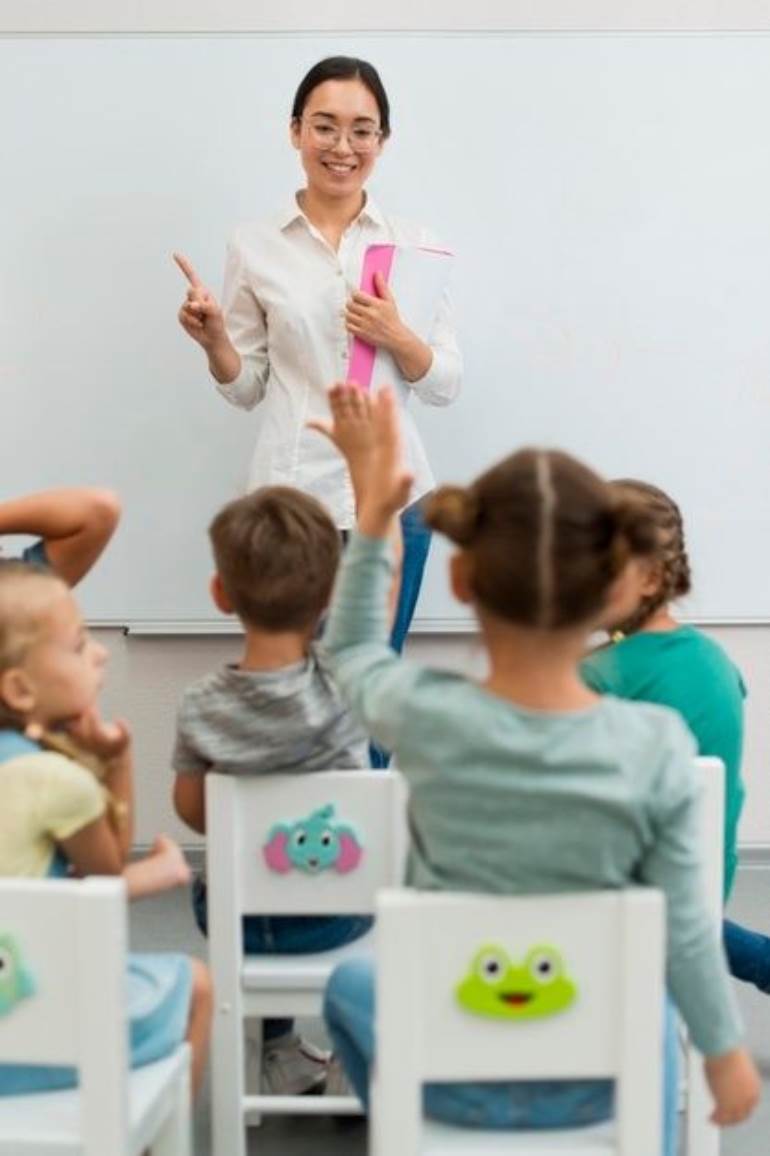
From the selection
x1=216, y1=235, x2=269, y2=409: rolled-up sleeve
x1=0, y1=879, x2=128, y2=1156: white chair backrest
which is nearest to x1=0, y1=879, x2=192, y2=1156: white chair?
x1=0, y1=879, x2=128, y2=1156: white chair backrest

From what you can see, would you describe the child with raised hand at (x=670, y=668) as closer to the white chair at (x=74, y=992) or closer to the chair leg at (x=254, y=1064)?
the chair leg at (x=254, y=1064)

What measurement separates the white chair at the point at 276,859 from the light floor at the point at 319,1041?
399 mm

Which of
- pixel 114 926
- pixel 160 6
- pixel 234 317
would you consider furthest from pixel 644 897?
pixel 160 6

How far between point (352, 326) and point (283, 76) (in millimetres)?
774

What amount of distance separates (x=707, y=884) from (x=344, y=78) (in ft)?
5.82

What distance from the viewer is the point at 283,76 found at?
3.42 meters

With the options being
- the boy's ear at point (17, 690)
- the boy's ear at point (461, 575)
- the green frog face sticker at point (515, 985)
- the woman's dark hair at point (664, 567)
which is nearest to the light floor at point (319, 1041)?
the woman's dark hair at point (664, 567)

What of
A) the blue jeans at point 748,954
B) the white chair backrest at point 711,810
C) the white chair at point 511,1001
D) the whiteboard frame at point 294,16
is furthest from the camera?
the whiteboard frame at point 294,16

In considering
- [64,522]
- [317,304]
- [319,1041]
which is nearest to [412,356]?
[317,304]

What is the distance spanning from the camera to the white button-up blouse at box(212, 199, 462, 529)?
10.2 feet

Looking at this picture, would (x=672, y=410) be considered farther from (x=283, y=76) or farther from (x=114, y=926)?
(x=114, y=926)

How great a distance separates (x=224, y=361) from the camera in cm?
305

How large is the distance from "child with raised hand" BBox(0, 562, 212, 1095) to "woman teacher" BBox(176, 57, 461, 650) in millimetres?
1317

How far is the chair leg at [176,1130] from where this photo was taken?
1.75 metres
